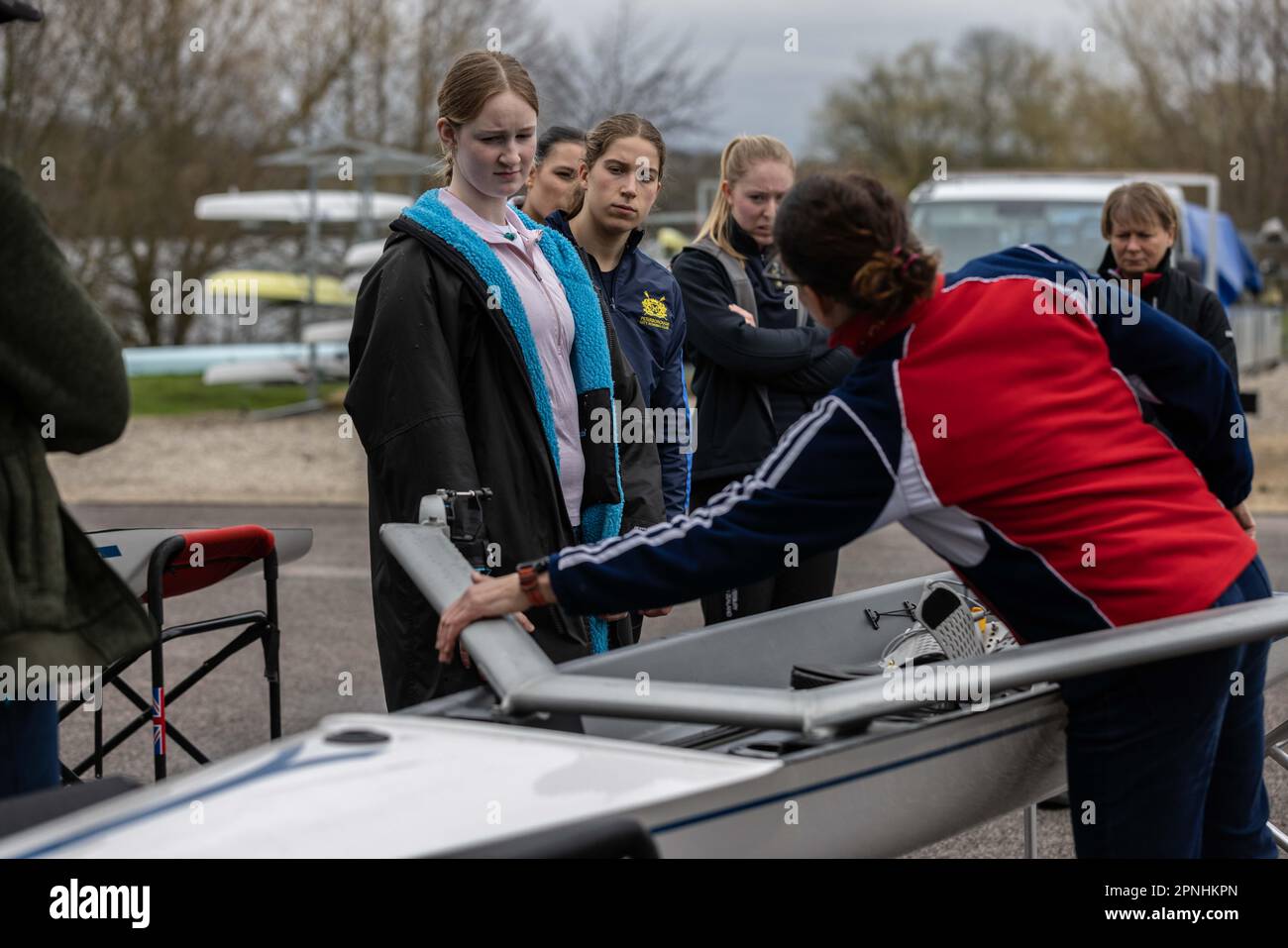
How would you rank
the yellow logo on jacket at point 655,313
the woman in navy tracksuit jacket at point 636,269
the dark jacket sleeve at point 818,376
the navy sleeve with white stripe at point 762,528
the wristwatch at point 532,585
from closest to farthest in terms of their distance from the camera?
the navy sleeve with white stripe at point 762,528 → the wristwatch at point 532,585 → the woman in navy tracksuit jacket at point 636,269 → the yellow logo on jacket at point 655,313 → the dark jacket sleeve at point 818,376

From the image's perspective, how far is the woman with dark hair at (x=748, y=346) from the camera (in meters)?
4.48

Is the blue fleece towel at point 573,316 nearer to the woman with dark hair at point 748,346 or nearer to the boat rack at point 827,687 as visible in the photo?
the boat rack at point 827,687

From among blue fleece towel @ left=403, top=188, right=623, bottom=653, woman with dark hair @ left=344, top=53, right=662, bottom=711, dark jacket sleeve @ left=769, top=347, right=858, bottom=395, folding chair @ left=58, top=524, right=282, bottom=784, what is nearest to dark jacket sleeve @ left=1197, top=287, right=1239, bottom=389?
dark jacket sleeve @ left=769, top=347, right=858, bottom=395

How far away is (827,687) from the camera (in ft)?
7.89

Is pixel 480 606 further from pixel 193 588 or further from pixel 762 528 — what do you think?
pixel 193 588

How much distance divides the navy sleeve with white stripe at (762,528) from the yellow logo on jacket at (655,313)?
1.59m

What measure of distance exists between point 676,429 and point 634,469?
1.50ft

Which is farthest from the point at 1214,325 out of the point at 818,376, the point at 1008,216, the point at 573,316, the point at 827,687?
the point at 1008,216

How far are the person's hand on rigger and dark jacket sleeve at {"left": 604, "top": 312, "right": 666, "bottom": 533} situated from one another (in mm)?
951

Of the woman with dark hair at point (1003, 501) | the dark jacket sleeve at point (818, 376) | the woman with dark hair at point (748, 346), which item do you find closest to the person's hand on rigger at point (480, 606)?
the woman with dark hair at point (1003, 501)

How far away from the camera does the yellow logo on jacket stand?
163 inches
